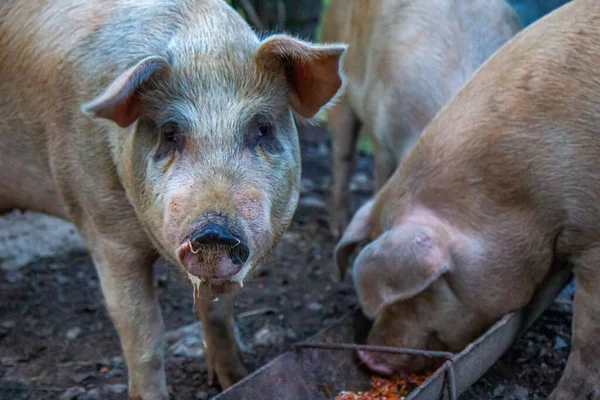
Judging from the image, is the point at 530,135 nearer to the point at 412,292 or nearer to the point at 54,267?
the point at 412,292


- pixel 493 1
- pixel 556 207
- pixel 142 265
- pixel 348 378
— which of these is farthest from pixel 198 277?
pixel 493 1

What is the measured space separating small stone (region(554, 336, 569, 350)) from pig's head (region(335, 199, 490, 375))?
0.49m

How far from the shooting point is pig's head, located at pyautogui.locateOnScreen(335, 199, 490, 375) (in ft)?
11.8

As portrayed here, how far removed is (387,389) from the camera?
3.79 m

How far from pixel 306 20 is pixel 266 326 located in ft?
12.6

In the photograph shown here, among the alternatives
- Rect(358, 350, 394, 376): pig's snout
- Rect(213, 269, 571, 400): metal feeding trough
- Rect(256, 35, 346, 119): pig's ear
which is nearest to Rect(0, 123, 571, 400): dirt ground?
Rect(213, 269, 571, 400): metal feeding trough

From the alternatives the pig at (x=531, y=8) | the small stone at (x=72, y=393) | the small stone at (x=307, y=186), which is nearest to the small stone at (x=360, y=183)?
the small stone at (x=307, y=186)

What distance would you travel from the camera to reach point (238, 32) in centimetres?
323

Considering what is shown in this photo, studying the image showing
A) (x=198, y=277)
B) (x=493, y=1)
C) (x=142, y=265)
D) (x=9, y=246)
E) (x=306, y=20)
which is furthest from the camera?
(x=306, y=20)

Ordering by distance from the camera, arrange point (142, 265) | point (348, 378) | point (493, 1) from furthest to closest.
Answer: point (493, 1) → point (348, 378) → point (142, 265)

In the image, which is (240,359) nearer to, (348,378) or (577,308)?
(348,378)

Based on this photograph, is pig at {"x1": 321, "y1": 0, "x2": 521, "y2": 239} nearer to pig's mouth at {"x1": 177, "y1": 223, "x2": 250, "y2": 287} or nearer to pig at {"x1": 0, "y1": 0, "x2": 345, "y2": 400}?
pig at {"x1": 0, "y1": 0, "x2": 345, "y2": 400}

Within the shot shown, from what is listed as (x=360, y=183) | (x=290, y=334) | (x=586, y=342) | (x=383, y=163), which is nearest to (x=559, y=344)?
(x=586, y=342)

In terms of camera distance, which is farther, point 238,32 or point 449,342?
point 449,342
